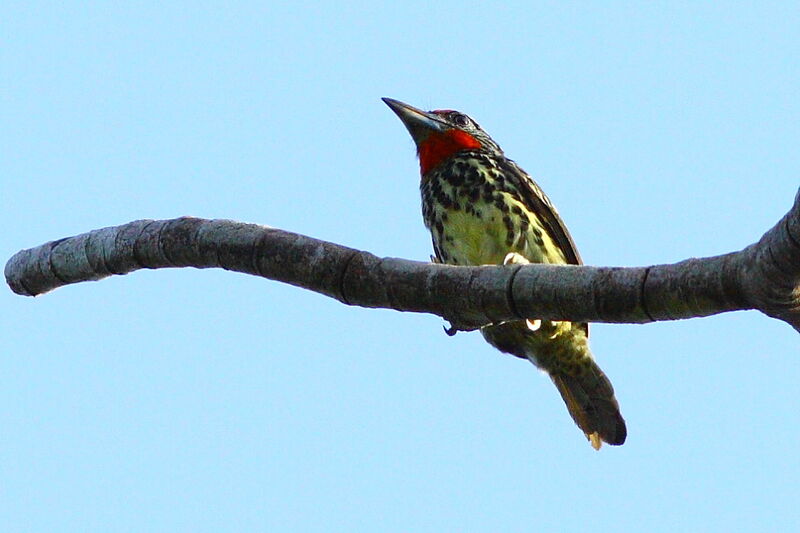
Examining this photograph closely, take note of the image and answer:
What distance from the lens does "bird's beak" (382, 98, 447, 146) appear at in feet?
23.5

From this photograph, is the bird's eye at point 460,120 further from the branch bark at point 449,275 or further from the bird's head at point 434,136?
the branch bark at point 449,275

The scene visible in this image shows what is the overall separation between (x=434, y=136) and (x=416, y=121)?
0.48ft

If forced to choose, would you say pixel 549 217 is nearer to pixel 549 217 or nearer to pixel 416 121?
pixel 549 217

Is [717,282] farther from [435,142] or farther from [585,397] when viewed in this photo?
[435,142]

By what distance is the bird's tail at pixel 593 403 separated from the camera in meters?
6.68

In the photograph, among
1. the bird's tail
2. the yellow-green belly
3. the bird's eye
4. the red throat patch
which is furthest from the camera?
the bird's eye

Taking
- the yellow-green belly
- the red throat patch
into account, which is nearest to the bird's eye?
the red throat patch

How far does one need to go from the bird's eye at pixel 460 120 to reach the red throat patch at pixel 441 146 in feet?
0.49

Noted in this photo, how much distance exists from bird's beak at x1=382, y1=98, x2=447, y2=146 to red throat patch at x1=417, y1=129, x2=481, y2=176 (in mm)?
37

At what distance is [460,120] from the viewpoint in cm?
745

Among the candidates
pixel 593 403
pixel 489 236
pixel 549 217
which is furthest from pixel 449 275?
pixel 593 403

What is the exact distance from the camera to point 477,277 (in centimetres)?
436

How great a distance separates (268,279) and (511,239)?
79.8 inches

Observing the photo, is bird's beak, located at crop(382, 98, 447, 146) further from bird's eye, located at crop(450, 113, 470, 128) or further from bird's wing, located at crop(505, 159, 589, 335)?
bird's wing, located at crop(505, 159, 589, 335)
